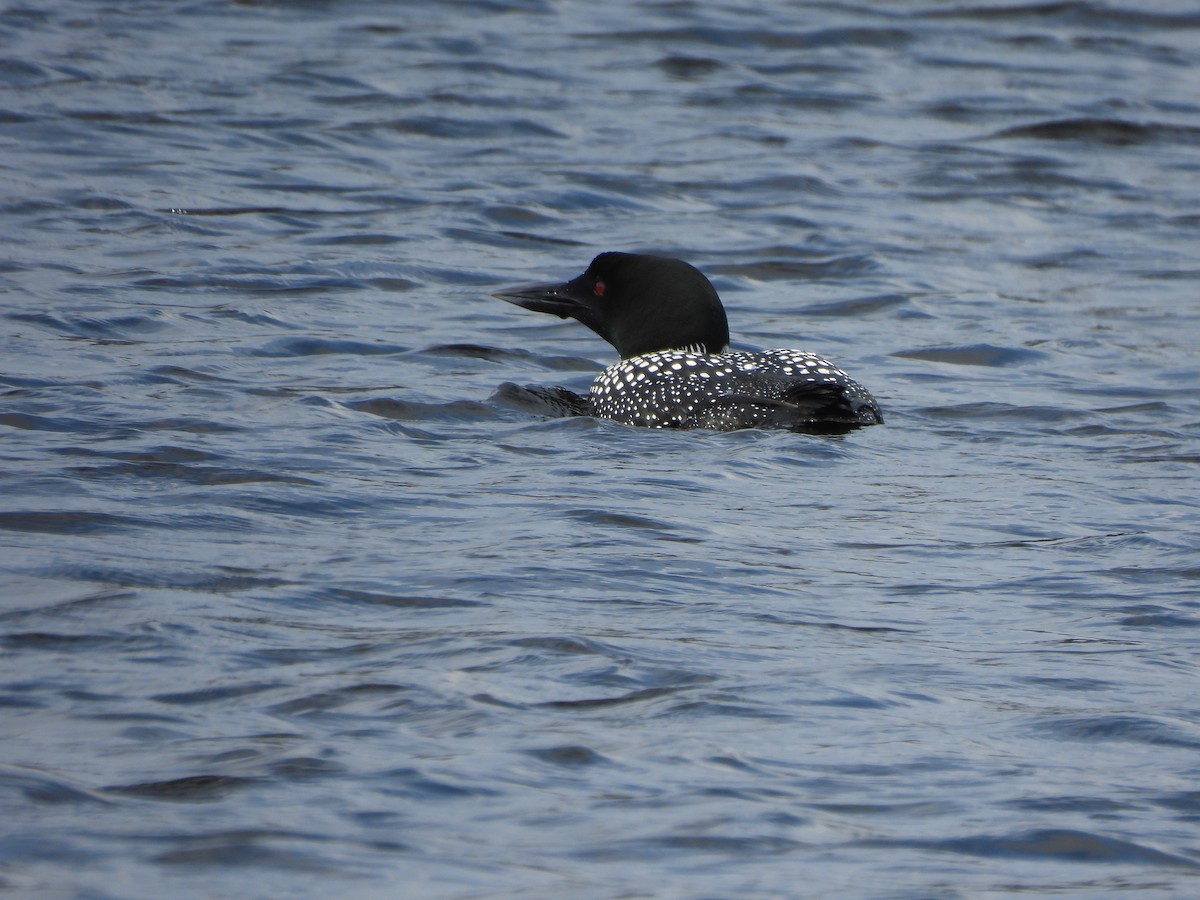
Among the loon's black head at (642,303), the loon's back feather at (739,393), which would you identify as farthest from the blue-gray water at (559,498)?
the loon's black head at (642,303)

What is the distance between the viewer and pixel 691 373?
24.2 ft

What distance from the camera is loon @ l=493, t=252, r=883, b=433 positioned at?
722cm

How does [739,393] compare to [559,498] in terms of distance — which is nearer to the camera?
[559,498]

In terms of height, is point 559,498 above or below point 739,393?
below

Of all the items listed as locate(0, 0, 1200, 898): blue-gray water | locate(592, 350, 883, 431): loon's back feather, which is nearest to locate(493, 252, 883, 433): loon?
locate(592, 350, 883, 431): loon's back feather

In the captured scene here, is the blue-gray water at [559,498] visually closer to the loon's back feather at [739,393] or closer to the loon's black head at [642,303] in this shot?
the loon's back feather at [739,393]

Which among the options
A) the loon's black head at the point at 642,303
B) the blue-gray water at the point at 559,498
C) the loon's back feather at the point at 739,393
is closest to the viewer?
the blue-gray water at the point at 559,498

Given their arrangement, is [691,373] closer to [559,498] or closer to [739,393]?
[739,393]

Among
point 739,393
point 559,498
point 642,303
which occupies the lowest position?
point 559,498

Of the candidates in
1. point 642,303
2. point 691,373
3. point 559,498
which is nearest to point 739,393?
point 691,373

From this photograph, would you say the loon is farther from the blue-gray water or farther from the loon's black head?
the blue-gray water

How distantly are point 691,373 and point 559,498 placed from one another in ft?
3.80

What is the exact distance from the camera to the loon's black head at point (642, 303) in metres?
7.88

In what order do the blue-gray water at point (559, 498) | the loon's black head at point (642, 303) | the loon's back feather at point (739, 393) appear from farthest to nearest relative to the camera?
the loon's black head at point (642, 303), the loon's back feather at point (739, 393), the blue-gray water at point (559, 498)
